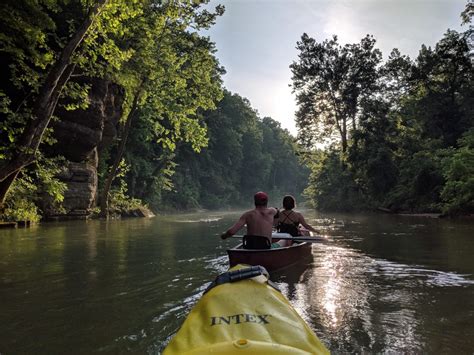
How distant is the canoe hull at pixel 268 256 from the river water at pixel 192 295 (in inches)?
9.7

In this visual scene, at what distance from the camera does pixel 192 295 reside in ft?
19.9

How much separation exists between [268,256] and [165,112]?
16.3m

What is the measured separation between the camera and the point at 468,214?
19641 mm

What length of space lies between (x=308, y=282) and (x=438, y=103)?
89.9ft

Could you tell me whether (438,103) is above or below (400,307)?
above

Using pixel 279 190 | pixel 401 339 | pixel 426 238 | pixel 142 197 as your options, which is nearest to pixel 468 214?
pixel 426 238

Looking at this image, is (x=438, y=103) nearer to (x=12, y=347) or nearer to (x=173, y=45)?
(x=173, y=45)

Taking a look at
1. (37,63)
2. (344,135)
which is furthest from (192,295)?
(344,135)

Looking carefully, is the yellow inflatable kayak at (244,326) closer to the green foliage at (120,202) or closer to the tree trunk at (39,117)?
the tree trunk at (39,117)

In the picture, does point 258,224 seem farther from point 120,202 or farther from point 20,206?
point 120,202

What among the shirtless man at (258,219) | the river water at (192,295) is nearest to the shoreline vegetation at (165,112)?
the river water at (192,295)

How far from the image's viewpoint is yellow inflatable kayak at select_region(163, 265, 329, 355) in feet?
8.64

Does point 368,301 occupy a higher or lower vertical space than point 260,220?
lower

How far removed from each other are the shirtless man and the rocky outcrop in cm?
1679
